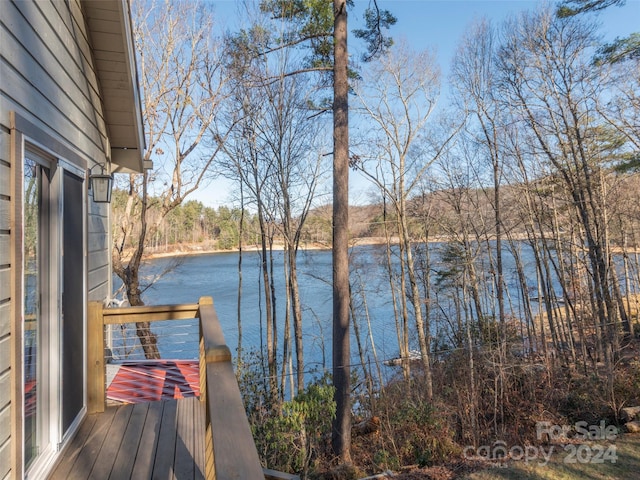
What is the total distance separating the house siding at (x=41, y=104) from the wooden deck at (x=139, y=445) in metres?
0.63

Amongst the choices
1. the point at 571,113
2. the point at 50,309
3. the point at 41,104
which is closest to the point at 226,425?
the point at 50,309

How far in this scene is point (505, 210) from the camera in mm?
12336

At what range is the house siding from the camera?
160cm

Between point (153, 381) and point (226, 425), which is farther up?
point (226, 425)

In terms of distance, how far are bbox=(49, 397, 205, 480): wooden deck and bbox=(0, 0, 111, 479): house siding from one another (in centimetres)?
63

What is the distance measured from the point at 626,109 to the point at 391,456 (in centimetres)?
920

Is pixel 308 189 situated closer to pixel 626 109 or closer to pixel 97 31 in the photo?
pixel 626 109

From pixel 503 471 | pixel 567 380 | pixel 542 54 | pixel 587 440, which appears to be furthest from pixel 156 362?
pixel 542 54

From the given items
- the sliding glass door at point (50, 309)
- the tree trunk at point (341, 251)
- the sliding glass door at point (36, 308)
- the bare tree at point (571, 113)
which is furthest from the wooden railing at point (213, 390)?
the bare tree at point (571, 113)

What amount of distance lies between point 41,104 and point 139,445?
2013mm

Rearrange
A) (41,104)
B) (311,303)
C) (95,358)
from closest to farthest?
1. (41,104)
2. (95,358)
3. (311,303)

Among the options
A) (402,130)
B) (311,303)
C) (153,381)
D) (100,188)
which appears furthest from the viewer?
(311,303)

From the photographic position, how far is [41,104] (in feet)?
6.82

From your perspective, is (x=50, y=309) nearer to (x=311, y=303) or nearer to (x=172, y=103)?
(x=172, y=103)
